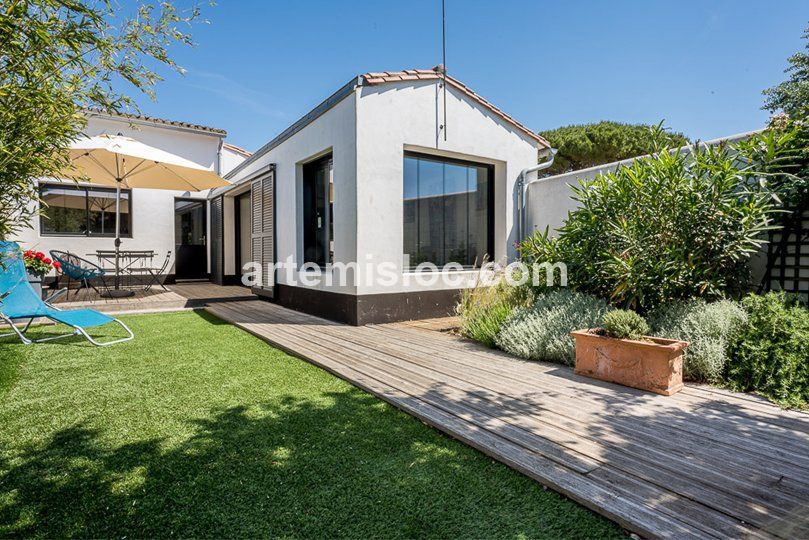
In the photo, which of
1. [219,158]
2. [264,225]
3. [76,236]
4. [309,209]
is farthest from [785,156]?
[76,236]

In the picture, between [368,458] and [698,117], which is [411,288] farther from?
[698,117]

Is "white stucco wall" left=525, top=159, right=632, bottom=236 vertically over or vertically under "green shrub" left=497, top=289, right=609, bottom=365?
over

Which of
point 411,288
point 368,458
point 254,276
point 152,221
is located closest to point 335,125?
point 411,288

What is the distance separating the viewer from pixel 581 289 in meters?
5.25

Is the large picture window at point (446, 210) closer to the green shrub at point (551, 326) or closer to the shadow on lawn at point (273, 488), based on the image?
the green shrub at point (551, 326)

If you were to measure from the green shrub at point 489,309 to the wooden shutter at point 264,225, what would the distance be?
466 cm

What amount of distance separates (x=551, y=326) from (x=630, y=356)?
109 cm

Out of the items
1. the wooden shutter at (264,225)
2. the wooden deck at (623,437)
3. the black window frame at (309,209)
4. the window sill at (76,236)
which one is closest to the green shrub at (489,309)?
the wooden deck at (623,437)

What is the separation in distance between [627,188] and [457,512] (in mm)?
4037

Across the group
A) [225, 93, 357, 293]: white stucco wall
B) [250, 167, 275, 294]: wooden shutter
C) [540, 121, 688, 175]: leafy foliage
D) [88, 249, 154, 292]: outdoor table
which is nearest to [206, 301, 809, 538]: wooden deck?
[225, 93, 357, 293]: white stucco wall

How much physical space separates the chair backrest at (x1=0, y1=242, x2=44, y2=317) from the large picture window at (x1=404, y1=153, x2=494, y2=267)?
195 inches

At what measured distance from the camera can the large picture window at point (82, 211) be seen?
1074 cm

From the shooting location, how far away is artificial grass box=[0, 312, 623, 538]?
67.5 inches

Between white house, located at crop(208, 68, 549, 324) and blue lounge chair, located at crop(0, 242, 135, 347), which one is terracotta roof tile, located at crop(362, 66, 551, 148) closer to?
white house, located at crop(208, 68, 549, 324)
